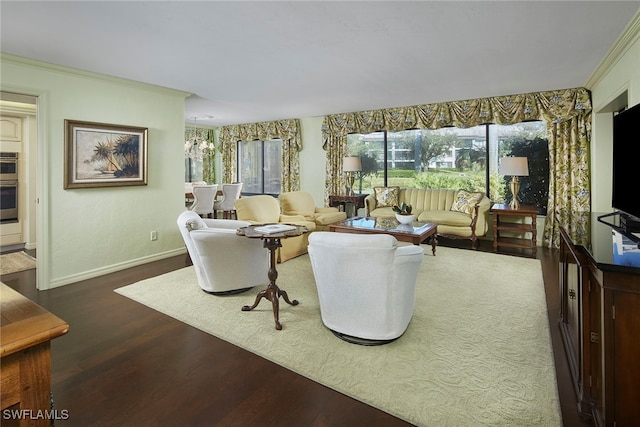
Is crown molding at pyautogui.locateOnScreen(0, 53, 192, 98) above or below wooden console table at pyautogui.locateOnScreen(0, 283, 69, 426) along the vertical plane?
above

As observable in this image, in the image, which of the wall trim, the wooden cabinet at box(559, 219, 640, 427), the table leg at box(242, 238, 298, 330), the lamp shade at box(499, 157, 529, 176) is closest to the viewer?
the wooden cabinet at box(559, 219, 640, 427)

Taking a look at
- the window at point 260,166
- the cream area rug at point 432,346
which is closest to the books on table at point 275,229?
the cream area rug at point 432,346

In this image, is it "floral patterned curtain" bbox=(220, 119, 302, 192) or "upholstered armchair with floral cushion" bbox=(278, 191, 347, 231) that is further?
"floral patterned curtain" bbox=(220, 119, 302, 192)

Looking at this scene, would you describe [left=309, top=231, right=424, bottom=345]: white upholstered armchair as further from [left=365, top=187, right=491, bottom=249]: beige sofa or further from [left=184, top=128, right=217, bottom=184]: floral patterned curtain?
→ [left=184, top=128, right=217, bottom=184]: floral patterned curtain

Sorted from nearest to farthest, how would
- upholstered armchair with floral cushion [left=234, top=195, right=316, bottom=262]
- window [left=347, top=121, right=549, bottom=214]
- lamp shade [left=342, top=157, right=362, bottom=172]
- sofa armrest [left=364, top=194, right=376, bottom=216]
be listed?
upholstered armchair with floral cushion [left=234, top=195, right=316, bottom=262] → window [left=347, top=121, right=549, bottom=214] → sofa armrest [left=364, top=194, right=376, bottom=216] → lamp shade [left=342, top=157, right=362, bottom=172]

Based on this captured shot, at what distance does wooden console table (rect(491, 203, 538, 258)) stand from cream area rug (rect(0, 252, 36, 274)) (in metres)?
6.60

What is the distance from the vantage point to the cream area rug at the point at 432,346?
71.9 inches

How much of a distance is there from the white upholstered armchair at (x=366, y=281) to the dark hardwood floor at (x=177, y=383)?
0.58 metres

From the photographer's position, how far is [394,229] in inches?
168

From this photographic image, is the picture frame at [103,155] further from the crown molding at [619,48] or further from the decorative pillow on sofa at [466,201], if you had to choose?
the crown molding at [619,48]

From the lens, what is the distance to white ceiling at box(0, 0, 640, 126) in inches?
99.0

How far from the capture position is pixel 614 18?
271 centimetres

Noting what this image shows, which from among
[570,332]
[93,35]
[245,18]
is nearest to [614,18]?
[570,332]

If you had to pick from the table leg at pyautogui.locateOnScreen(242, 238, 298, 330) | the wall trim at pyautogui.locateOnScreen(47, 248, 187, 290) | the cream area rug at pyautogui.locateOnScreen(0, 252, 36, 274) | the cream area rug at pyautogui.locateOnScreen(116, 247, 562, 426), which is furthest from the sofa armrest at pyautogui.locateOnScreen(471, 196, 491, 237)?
the cream area rug at pyautogui.locateOnScreen(0, 252, 36, 274)
